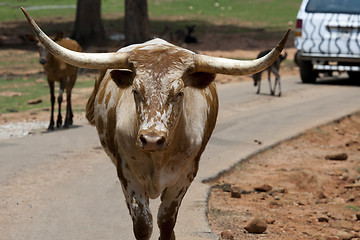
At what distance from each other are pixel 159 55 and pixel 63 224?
2.71 meters

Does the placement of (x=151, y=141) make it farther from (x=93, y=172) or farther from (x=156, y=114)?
(x=93, y=172)

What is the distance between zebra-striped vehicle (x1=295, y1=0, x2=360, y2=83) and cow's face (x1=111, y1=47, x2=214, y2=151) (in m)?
12.8

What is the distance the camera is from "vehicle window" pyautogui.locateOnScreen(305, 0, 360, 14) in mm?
17859

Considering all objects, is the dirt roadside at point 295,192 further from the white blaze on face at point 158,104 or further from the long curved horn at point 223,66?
the white blaze on face at point 158,104

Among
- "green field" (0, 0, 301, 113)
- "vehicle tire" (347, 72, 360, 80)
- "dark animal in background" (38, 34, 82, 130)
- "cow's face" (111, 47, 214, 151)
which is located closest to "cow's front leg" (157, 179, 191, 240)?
"cow's face" (111, 47, 214, 151)

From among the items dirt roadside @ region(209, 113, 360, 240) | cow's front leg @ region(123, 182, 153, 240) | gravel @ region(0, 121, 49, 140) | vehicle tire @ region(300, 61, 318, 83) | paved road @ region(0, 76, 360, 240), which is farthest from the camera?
vehicle tire @ region(300, 61, 318, 83)

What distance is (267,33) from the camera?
32.4m

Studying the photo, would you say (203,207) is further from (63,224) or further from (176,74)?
(176,74)

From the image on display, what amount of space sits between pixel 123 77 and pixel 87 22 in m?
23.0

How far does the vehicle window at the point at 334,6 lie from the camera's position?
1786 cm

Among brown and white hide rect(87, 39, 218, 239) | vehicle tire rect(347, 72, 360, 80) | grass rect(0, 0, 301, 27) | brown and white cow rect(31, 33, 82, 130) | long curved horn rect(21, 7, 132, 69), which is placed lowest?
grass rect(0, 0, 301, 27)

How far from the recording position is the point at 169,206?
6.15m

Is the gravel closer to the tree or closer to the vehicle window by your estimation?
the vehicle window

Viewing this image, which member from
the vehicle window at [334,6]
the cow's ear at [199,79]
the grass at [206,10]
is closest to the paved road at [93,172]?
the cow's ear at [199,79]
